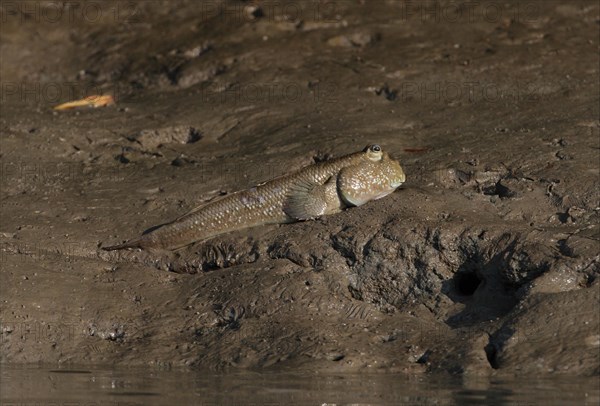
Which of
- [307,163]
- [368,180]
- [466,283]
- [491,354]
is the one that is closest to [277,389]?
[491,354]

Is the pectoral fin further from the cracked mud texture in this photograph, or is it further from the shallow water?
the shallow water

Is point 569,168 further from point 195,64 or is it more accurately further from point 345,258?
point 195,64

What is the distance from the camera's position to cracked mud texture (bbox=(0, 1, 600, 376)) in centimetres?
712

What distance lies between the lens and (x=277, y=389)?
6.29 m

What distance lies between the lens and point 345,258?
25.4 ft

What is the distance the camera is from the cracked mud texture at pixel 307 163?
7117mm

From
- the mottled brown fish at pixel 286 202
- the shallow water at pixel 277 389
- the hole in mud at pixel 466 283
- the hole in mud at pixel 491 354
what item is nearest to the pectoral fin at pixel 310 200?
the mottled brown fish at pixel 286 202

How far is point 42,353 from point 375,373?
6.73 ft

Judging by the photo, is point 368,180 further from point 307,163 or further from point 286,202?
point 307,163

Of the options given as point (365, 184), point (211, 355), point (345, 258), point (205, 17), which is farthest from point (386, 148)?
point (205, 17)

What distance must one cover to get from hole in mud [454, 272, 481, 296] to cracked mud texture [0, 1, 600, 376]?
0.03 ft

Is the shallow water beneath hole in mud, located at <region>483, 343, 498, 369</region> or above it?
above

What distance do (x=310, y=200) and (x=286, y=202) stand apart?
0.17 metres

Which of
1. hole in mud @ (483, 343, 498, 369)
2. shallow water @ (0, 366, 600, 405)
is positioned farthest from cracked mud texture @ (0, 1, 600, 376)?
shallow water @ (0, 366, 600, 405)
